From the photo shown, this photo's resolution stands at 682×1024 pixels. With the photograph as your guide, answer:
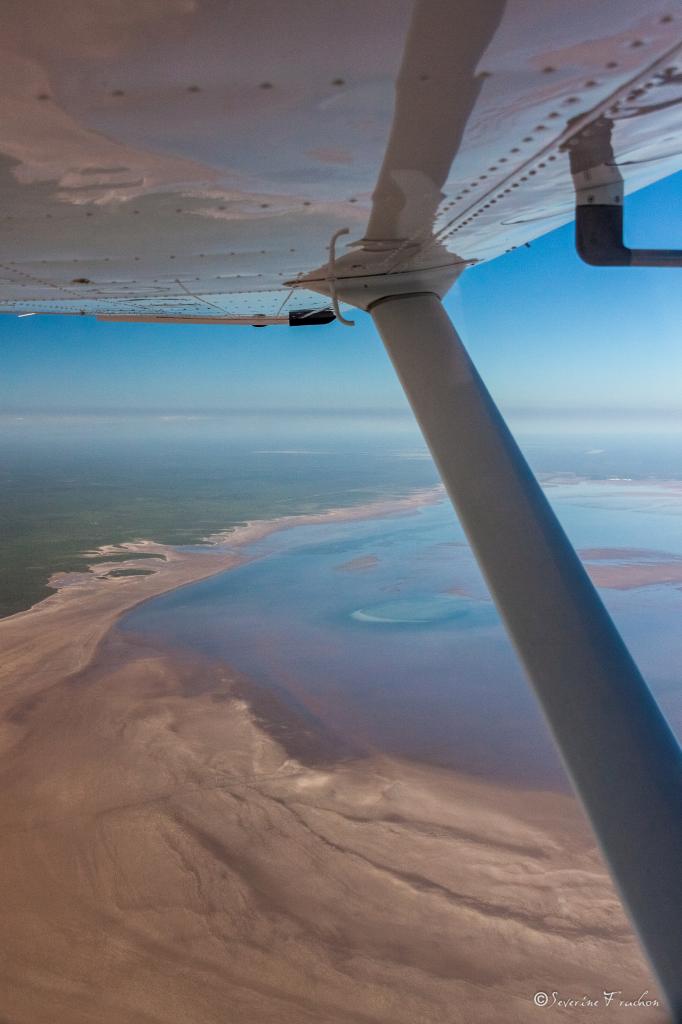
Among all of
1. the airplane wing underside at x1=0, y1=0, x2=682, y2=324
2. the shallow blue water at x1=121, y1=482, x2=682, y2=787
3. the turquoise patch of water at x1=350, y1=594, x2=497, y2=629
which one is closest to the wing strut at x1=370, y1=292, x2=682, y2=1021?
the airplane wing underside at x1=0, y1=0, x2=682, y2=324

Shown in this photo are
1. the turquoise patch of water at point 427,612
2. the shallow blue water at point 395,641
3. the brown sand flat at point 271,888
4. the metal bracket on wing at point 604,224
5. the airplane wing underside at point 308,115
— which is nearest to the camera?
the airplane wing underside at point 308,115

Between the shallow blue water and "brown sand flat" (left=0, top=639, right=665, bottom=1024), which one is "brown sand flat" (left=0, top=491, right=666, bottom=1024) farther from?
the shallow blue water

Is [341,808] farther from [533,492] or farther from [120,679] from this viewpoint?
[533,492]

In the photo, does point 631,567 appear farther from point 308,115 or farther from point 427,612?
point 308,115

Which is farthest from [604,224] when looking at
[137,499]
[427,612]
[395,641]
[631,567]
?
[137,499]

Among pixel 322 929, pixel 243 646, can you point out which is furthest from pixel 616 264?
pixel 243 646

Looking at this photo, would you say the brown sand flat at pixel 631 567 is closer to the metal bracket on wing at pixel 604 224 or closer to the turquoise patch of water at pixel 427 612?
the turquoise patch of water at pixel 427 612

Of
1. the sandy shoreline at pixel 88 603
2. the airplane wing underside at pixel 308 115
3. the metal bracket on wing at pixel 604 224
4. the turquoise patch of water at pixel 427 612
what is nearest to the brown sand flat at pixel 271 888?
the sandy shoreline at pixel 88 603
